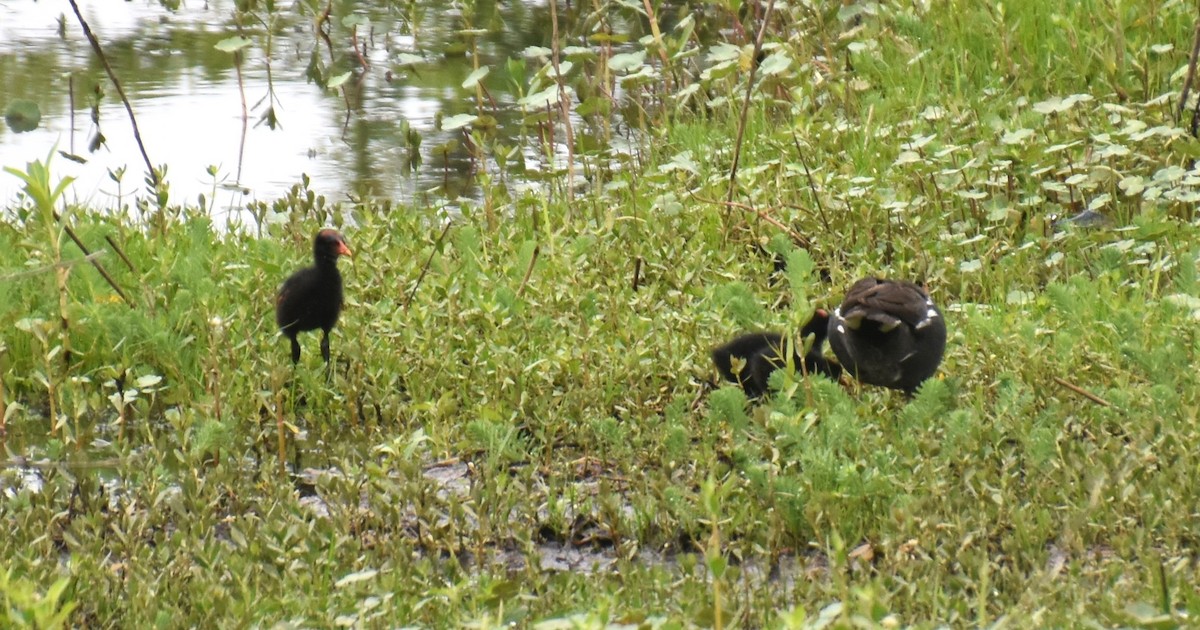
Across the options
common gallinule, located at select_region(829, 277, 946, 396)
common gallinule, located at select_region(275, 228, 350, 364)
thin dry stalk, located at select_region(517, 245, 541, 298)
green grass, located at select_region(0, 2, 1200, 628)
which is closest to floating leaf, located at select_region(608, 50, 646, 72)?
green grass, located at select_region(0, 2, 1200, 628)

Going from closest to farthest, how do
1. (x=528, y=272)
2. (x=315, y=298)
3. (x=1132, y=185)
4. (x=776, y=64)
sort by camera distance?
1. (x=315, y=298)
2. (x=528, y=272)
3. (x=1132, y=185)
4. (x=776, y=64)

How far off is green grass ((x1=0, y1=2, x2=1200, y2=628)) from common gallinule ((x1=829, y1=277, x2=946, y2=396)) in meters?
0.14

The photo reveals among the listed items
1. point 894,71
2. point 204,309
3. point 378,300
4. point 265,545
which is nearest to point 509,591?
point 265,545

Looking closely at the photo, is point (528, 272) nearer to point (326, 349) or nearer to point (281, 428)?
point (326, 349)

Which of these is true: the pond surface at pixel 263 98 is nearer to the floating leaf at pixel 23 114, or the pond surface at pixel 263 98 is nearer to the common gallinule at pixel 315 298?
the floating leaf at pixel 23 114

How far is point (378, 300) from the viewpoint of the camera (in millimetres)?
5895

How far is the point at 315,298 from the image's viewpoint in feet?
16.7

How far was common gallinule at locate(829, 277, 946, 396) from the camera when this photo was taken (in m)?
4.54

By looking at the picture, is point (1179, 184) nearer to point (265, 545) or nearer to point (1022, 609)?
point (1022, 609)

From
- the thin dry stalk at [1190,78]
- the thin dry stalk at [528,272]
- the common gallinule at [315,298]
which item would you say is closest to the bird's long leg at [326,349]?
the common gallinule at [315,298]

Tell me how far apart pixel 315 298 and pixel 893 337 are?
188 cm

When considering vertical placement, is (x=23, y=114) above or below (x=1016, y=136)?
below

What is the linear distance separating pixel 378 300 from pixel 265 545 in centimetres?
225

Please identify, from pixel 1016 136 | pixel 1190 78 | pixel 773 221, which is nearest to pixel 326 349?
pixel 773 221
